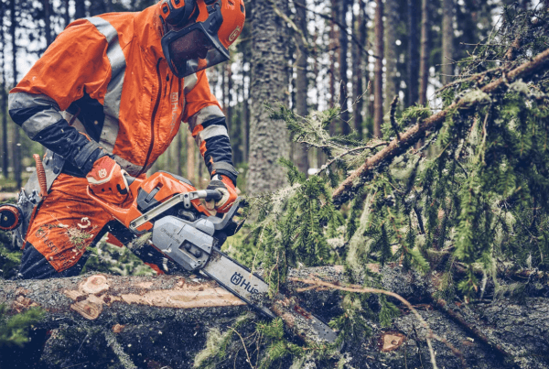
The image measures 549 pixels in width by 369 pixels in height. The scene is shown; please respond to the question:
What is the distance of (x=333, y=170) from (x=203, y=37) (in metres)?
1.33

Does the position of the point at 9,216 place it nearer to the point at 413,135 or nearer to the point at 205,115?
the point at 205,115

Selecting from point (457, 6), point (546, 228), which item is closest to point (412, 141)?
point (546, 228)

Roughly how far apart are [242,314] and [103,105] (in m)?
1.77

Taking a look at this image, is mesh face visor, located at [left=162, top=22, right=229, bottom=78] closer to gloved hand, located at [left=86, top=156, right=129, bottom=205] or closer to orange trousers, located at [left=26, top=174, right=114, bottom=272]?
gloved hand, located at [left=86, top=156, right=129, bottom=205]

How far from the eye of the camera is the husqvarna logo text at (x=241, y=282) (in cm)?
209

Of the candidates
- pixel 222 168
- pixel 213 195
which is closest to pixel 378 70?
pixel 222 168

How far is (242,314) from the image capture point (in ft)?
7.06

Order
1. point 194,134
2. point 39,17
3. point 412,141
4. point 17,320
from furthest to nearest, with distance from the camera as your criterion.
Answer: point 39,17 → point 194,134 → point 412,141 → point 17,320

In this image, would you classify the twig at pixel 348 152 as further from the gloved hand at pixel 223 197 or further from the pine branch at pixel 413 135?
the gloved hand at pixel 223 197

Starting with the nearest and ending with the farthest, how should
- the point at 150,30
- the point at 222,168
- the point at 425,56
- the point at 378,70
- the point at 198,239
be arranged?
1. the point at 198,239
2. the point at 150,30
3. the point at 222,168
4. the point at 378,70
5. the point at 425,56

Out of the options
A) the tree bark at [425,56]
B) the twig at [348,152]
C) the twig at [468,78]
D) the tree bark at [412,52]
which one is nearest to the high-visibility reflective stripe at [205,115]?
the twig at [348,152]

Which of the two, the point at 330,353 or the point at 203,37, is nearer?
the point at 330,353

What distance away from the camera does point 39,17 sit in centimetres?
1491

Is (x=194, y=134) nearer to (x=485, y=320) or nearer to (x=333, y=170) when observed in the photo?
(x=333, y=170)
